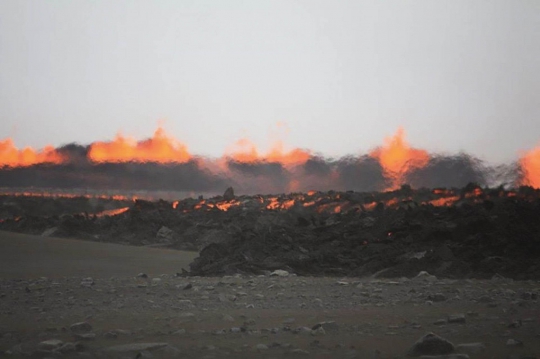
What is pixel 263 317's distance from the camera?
7727 millimetres

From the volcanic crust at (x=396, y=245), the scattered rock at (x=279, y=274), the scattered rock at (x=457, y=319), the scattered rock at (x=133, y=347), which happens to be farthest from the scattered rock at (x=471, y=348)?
the volcanic crust at (x=396, y=245)

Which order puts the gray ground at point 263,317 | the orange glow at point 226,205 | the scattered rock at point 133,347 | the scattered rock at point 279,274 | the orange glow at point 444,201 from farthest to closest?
the orange glow at point 226,205 < the orange glow at point 444,201 < the scattered rock at point 279,274 < the gray ground at point 263,317 < the scattered rock at point 133,347

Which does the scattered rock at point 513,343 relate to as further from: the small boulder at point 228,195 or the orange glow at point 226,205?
the small boulder at point 228,195

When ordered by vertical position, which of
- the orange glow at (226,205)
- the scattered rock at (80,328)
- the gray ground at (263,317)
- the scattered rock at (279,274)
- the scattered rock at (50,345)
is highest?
the orange glow at (226,205)

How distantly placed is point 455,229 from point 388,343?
35.1ft

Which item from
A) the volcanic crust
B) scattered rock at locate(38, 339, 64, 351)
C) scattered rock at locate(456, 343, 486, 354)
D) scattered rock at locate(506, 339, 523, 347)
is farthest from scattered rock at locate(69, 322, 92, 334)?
the volcanic crust

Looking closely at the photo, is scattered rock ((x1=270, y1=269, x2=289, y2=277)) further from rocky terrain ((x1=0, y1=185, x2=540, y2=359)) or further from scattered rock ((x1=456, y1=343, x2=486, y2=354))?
scattered rock ((x1=456, y1=343, x2=486, y2=354))

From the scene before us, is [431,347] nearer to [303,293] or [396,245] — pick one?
[303,293]

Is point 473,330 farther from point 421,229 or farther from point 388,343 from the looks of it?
point 421,229

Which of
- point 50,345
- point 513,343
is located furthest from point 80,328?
point 513,343

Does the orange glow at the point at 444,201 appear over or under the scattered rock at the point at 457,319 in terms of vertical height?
over

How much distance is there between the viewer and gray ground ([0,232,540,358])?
5977 mm

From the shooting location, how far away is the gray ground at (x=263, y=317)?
598 centimetres

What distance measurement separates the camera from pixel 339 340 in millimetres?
6375
